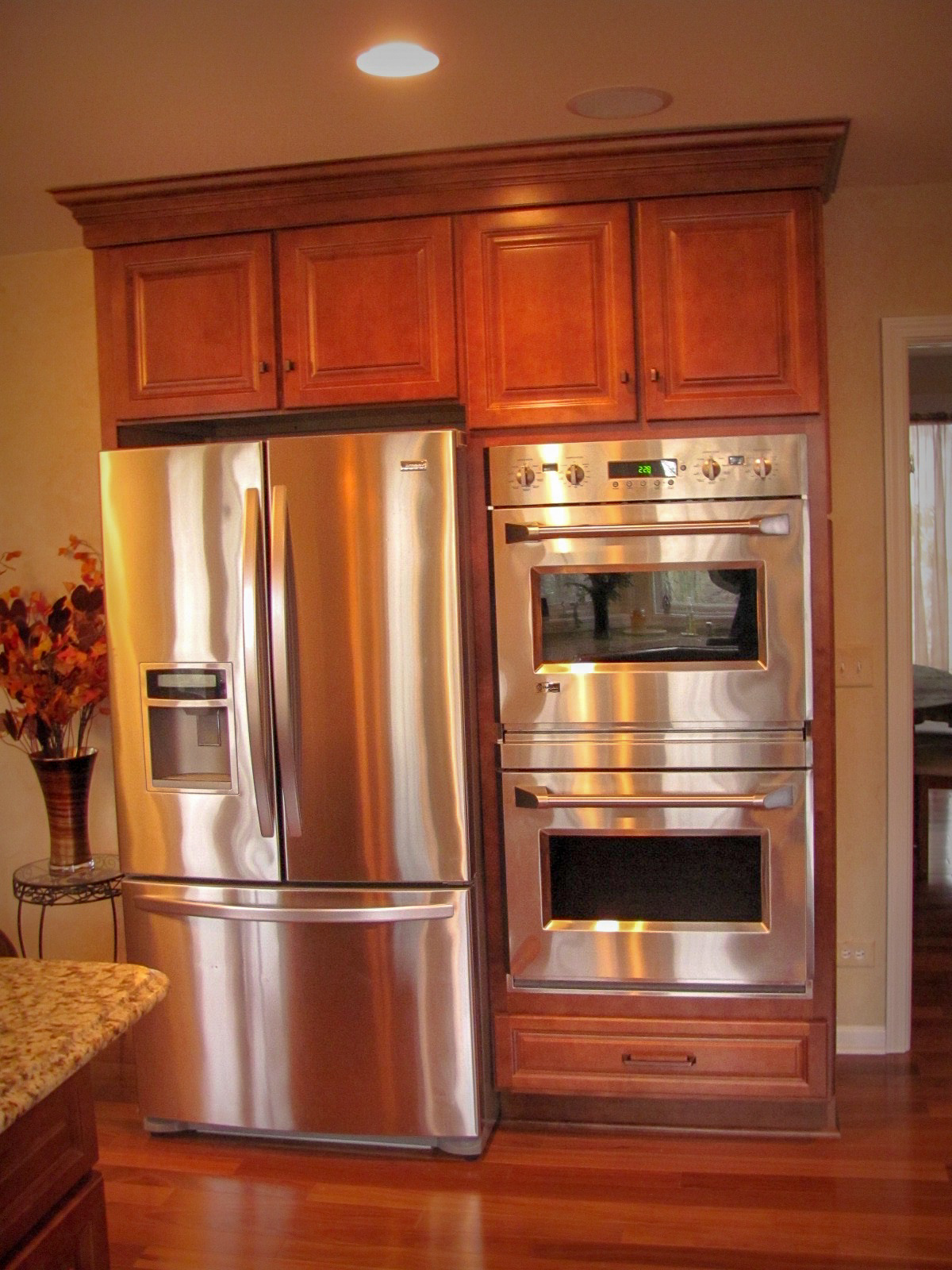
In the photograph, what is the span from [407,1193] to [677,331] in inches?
82.5

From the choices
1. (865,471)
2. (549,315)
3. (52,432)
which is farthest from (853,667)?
(52,432)

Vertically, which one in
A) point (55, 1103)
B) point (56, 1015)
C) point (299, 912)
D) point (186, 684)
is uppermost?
point (186, 684)

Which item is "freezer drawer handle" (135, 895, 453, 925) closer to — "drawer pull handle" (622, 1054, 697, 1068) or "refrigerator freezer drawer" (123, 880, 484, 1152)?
"refrigerator freezer drawer" (123, 880, 484, 1152)

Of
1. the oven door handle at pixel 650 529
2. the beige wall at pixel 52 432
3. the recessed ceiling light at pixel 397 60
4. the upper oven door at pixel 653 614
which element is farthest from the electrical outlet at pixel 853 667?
the beige wall at pixel 52 432

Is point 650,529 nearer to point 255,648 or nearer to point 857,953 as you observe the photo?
point 255,648

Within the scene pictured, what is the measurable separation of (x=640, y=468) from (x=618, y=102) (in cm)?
79

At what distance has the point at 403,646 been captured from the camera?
2.80 metres

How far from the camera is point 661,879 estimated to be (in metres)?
2.89

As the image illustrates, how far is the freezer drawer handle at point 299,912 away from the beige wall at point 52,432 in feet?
2.58

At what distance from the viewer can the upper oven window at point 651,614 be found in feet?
9.25

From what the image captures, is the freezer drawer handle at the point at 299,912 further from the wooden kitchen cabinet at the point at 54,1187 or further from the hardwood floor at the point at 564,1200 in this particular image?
the wooden kitchen cabinet at the point at 54,1187

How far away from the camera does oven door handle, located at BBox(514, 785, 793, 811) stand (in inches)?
111

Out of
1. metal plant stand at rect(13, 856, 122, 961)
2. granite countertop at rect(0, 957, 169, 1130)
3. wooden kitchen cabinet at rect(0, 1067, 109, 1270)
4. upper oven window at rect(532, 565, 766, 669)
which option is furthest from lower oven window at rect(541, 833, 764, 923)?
wooden kitchen cabinet at rect(0, 1067, 109, 1270)

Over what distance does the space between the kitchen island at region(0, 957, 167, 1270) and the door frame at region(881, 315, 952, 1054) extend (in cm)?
233
